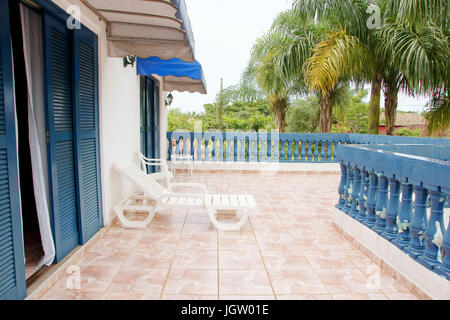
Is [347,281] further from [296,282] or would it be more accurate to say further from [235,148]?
[235,148]

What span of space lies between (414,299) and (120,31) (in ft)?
13.6

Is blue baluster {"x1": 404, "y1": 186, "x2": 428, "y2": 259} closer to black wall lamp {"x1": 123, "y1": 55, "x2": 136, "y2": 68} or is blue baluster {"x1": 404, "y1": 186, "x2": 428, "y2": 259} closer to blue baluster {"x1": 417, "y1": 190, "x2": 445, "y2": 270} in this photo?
blue baluster {"x1": 417, "y1": 190, "x2": 445, "y2": 270}

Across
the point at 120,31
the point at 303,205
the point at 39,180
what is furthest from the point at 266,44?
the point at 39,180

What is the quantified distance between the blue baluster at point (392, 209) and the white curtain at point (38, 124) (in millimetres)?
→ 3101

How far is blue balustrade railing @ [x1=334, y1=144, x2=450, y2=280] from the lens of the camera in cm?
228

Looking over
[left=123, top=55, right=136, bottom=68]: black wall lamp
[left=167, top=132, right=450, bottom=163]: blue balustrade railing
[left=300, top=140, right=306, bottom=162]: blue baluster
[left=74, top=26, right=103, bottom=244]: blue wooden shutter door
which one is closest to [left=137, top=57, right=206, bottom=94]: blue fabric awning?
[left=123, top=55, right=136, bottom=68]: black wall lamp

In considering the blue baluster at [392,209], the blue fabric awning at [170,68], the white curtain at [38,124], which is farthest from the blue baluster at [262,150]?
the white curtain at [38,124]

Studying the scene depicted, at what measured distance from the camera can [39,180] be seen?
104 inches

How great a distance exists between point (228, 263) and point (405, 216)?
1.69 m

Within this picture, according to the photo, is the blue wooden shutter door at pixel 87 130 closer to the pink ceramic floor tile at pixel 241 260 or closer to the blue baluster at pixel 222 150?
the pink ceramic floor tile at pixel 241 260

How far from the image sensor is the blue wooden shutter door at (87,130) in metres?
3.23

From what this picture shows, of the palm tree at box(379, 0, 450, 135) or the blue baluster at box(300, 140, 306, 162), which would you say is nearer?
the palm tree at box(379, 0, 450, 135)

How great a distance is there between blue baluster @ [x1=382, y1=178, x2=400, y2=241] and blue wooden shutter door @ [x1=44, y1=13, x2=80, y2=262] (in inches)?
122
